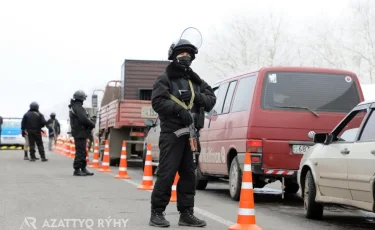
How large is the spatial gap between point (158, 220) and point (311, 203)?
2222 millimetres

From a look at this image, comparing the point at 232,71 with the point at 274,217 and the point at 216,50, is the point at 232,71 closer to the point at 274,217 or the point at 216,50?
the point at 216,50

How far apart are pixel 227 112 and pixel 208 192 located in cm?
188

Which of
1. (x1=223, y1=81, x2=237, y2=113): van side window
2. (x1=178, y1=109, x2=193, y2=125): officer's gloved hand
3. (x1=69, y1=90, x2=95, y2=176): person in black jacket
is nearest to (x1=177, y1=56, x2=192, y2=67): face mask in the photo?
(x1=178, y1=109, x2=193, y2=125): officer's gloved hand

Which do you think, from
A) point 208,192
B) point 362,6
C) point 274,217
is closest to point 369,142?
point 274,217

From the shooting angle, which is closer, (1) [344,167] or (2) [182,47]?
(2) [182,47]

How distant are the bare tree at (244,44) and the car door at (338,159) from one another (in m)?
48.0

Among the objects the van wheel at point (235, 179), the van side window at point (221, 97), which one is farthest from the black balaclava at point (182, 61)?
the van side window at point (221, 97)

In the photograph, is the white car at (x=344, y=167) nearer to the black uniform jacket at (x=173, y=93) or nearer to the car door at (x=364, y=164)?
the car door at (x=364, y=164)

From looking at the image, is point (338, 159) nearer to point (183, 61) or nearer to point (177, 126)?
point (177, 126)

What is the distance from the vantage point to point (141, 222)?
26.0 feet

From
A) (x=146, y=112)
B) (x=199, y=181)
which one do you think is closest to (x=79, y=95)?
(x=199, y=181)

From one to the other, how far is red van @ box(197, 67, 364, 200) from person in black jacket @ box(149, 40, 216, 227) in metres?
2.72

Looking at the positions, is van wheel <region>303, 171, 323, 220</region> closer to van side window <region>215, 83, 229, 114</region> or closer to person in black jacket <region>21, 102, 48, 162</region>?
van side window <region>215, 83, 229, 114</region>

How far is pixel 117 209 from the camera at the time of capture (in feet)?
30.0
